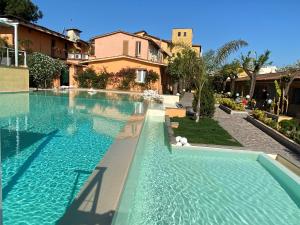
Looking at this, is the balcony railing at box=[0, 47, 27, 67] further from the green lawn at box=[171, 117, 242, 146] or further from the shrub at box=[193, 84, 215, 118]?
the green lawn at box=[171, 117, 242, 146]

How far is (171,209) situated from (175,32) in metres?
78.5

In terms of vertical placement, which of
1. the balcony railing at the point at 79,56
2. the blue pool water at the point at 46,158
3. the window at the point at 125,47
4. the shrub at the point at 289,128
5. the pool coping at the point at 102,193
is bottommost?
the blue pool water at the point at 46,158

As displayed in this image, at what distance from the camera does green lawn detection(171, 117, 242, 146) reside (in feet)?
31.7

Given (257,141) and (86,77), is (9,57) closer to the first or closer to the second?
(86,77)

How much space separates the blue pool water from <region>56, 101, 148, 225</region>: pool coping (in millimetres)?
517

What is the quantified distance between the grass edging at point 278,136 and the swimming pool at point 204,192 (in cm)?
196

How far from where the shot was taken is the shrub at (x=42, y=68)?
1052 inches

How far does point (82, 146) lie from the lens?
8.58m

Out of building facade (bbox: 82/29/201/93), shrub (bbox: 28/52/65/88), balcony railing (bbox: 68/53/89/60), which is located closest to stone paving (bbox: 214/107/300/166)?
shrub (bbox: 28/52/65/88)

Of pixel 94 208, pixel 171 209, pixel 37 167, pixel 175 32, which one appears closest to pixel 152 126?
pixel 37 167

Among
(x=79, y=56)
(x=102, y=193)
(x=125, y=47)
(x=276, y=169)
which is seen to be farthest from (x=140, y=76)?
(x=102, y=193)

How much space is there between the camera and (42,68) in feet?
89.1

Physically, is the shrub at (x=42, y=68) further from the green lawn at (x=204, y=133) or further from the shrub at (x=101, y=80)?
the green lawn at (x=204, y=133)

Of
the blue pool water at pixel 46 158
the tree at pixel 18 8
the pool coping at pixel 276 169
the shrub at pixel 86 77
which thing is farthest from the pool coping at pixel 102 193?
the tree at pixel 18 8
